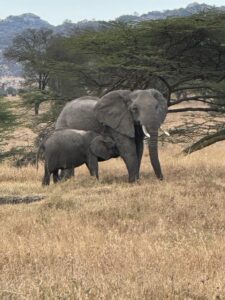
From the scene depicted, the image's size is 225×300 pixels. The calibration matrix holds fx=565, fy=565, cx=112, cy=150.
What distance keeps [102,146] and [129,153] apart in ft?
2.09

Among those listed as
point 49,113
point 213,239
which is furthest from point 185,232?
point 49,113

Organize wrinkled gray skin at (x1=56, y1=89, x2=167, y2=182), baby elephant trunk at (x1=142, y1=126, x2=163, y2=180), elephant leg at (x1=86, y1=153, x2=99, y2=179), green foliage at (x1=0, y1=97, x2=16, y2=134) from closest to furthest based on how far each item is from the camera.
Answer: baby elephant trunk at (x1=142, y1=126, x2=163, y2=180) < wrinkled gray skin at (x1=56, y1=89, x2=167, y2=182) < elephant leg at (x1=86, y1=153, x2=99, y2=179) < green foliage at (x1=0, y1=97, x2=16, y2=134)

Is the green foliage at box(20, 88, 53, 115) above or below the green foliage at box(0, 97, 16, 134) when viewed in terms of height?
above

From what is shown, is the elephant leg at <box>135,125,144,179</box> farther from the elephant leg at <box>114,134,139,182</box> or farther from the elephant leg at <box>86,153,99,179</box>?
the elephant leg at <box>86,153,99,179</box>

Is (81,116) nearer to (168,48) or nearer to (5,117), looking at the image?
(168,48)

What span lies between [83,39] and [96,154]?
137 inches

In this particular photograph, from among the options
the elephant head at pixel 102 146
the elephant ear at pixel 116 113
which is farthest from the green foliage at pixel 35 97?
the elephant head at pixel 102 146

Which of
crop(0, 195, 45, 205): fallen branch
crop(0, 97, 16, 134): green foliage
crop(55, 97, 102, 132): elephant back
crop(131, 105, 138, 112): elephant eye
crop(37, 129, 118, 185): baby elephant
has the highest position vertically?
crop(131, 105, 138, 112): elephant eye

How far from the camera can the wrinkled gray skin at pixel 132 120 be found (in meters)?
12.4

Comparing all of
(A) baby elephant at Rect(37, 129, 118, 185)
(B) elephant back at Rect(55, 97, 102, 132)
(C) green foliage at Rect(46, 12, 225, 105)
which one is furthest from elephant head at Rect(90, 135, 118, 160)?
(C) green foliage at Rect(46, 12, 225, 105)

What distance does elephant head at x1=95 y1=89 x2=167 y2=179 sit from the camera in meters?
12.4

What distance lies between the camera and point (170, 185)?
11.3m

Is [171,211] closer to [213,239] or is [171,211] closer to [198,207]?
[198,207]

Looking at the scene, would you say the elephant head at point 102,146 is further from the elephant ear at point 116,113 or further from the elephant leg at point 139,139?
the elephant leg at point 139,139
